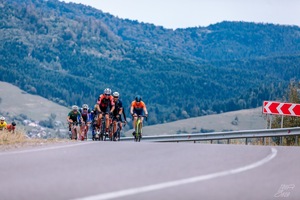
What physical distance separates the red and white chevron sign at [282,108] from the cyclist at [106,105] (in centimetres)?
844

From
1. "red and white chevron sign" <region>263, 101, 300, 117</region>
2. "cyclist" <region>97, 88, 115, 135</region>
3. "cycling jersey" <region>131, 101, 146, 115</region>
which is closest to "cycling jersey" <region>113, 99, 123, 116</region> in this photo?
"cyclist" <region>97, 88, 115, 135</region>

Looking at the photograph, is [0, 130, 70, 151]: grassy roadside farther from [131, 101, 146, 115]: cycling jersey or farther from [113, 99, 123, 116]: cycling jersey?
[131, 101, 146, 115]: cycling jersey

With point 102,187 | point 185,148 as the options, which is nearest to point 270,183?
point 102,187

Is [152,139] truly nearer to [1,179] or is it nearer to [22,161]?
[22,161]

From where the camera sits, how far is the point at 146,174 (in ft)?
33.6

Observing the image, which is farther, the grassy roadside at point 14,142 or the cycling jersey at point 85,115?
the cycling jersey at point 85,115

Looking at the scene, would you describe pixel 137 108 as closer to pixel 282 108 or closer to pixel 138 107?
pixel 138 107

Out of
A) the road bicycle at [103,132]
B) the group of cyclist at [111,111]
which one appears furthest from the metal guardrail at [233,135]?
the road bicycle at [103,132]

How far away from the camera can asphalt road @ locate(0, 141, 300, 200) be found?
8.67 m

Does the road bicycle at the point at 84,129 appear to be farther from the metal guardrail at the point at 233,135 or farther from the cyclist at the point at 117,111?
the metal guardrail at the point at 233,135
